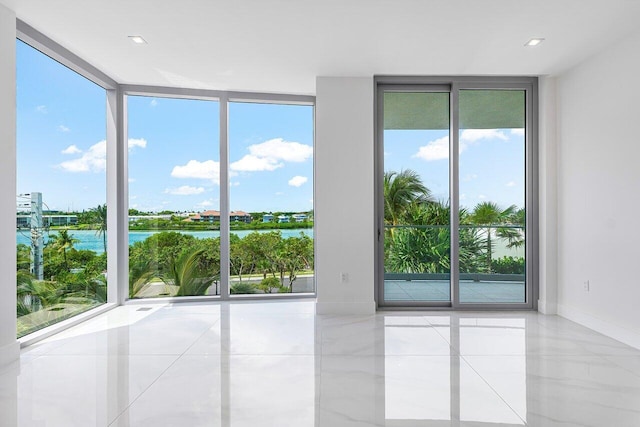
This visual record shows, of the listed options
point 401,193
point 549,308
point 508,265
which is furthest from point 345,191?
point 549,308

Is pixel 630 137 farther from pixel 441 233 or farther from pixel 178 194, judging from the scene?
pixel 178 194

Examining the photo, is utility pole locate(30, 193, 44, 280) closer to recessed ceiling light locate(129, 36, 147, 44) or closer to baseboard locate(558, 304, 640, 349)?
recessed ceiling light locate(129, 36, 147, 44)

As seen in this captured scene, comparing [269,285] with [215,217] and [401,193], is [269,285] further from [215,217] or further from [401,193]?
[401,193]

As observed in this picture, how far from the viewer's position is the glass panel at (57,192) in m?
3.96

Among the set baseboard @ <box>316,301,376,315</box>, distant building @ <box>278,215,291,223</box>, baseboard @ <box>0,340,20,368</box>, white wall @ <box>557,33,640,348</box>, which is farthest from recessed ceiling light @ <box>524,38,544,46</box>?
baseboard @ <box>0,340,20,368</box>

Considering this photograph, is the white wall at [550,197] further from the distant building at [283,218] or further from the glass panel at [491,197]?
the distant building at [283,218]

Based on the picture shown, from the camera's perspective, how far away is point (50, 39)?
13.1 feet

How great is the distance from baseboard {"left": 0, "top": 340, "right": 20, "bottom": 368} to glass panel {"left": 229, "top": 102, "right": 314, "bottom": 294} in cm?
262

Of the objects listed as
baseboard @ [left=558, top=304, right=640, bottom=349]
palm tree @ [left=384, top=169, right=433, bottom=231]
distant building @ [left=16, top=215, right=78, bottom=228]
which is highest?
palm tree @ [left=384, top=169, right=433, bottom=231]

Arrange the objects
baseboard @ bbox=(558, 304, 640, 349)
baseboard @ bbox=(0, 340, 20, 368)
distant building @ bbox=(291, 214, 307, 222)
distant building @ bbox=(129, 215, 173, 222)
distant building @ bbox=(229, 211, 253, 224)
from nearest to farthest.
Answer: baseboard @ bbox=(0, 340, 20, 368)
baseboard @ bbox=(558, 304, 640, 349)
distant building @ bbox=(129, 215, 173, 222)
distant building @ bbox=(229, 211, 253, 224)
distant building @ bbox=(291, 214, 307, 222)

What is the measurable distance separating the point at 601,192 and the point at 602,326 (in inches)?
51.6

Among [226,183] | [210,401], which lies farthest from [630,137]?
[226,183]

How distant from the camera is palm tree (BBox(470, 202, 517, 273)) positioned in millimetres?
5164

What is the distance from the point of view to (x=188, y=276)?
223 inches
